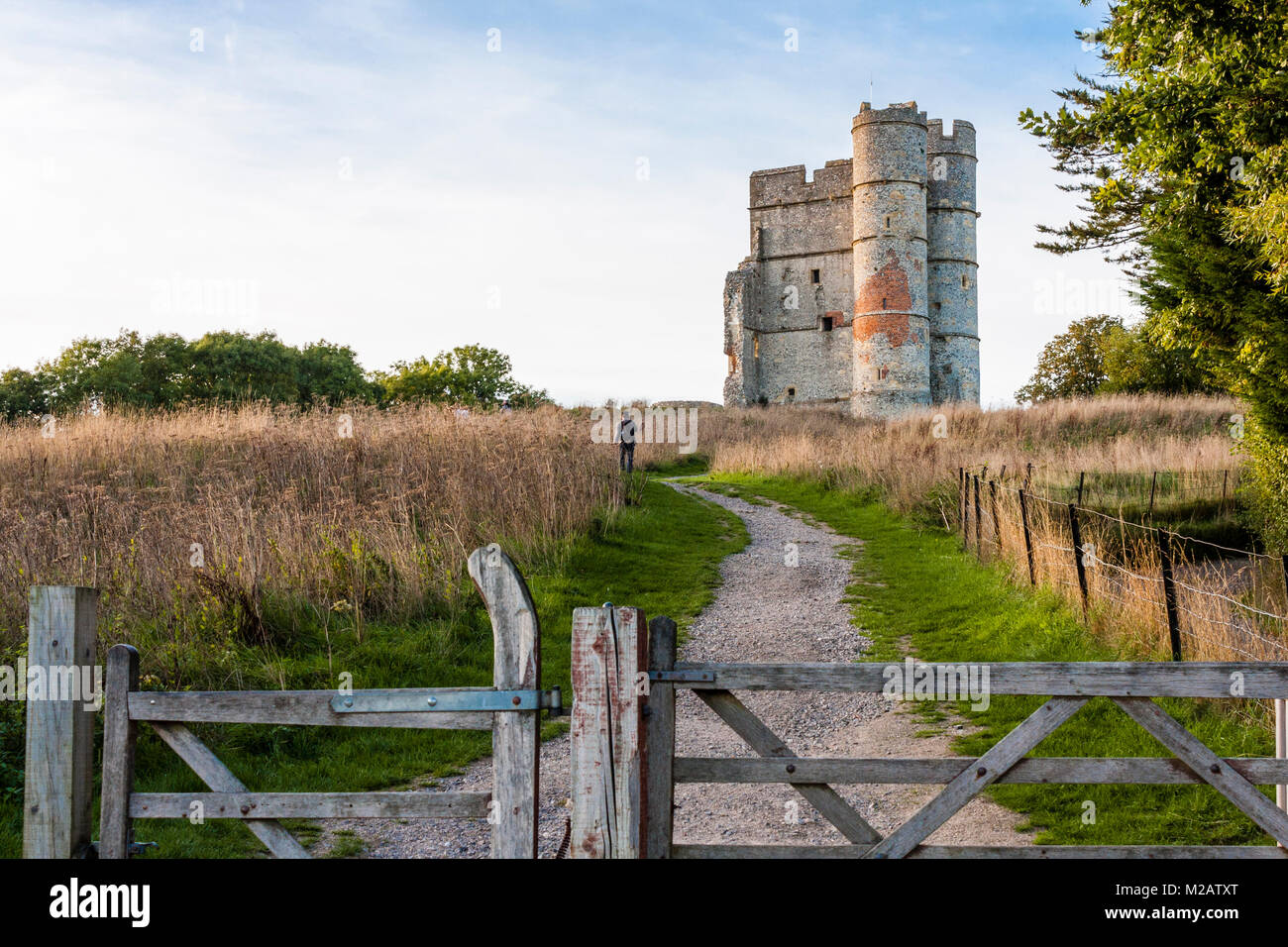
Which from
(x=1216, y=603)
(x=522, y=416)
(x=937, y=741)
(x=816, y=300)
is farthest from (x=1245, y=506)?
(x=816, y=300)

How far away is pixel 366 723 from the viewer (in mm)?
4141

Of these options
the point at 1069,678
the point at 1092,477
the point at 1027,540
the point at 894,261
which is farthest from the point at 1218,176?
the point at 894,261

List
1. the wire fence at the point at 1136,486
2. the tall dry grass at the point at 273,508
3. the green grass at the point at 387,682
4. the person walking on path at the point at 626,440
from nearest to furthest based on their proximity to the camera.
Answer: the green grass at the point at 387,682 → the tall dry grass at the point at 273,508 → the wire fence at the point at 1136,486 → the person walking on path at the point at 626,440

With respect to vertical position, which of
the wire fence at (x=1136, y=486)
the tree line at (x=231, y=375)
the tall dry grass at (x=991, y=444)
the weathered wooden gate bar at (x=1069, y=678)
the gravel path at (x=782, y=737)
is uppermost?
the tree line at (x=231, y=375)

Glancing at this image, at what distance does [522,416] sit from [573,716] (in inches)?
597

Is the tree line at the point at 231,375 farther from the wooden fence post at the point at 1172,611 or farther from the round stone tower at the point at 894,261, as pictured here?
the wooden fence post at the point at 1172,611

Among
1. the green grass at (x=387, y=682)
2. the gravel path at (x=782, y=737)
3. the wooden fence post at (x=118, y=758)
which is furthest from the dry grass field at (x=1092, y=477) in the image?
the wooden fence post at (x=118, y=758)

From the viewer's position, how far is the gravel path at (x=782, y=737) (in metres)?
6.18

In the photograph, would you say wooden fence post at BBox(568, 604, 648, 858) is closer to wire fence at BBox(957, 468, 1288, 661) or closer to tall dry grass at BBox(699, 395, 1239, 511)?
wire fence at BBox(957, 468, 1288, 661)

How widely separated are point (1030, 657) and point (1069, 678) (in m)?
5.87

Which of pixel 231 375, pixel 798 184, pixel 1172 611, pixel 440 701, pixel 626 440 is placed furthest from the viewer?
pixel 798 184

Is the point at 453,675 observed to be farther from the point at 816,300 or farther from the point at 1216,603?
the point at 816,300

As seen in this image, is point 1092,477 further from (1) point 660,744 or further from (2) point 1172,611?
(1) point 660,744

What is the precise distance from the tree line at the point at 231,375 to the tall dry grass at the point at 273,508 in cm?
1688
